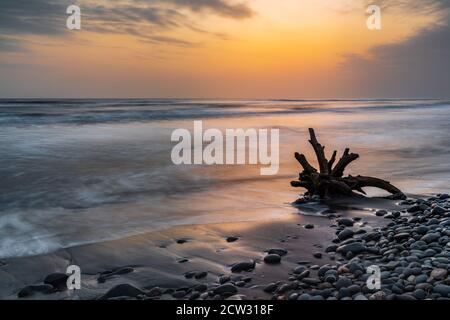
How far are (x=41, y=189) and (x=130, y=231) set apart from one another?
4026 millimetres

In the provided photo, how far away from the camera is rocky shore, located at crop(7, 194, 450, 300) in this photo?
3.43 metres

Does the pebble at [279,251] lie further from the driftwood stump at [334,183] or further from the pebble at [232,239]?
the driftwood stump at [334,183]

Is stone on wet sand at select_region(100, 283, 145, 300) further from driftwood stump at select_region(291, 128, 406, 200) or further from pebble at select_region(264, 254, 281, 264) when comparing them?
driftwood stump at select_region(291, 128, 406, 200)

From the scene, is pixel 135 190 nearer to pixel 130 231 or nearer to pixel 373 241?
pixel 130 231

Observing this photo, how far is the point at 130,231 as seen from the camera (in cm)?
564

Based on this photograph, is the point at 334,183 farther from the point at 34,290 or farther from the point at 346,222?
the point at 34,290

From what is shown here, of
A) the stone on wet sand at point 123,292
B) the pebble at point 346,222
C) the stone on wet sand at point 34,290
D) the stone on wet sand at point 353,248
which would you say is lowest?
the stone on wet sand at point 34,290

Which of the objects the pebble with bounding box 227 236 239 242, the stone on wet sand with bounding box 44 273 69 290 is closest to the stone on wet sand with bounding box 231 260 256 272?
the pebble with bounding box 227 236 239 242

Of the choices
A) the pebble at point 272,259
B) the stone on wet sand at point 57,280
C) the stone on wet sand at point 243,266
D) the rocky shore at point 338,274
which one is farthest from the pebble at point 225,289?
the stone on wet sand at point 57,280

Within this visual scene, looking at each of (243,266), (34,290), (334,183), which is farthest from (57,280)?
(334,183)

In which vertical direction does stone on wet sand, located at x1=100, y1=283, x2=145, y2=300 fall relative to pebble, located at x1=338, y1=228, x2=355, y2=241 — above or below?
below

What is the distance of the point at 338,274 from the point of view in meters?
3.86

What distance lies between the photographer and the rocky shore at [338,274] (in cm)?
343

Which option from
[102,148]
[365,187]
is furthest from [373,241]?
[102,148]
